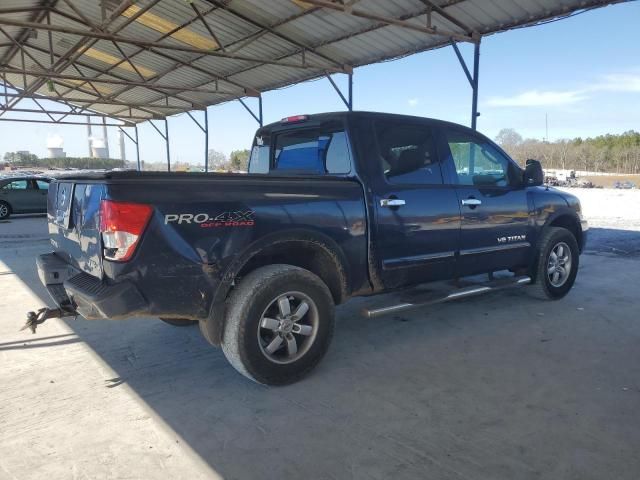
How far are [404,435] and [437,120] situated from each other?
2.89 meters

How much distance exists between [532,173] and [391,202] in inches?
80.2

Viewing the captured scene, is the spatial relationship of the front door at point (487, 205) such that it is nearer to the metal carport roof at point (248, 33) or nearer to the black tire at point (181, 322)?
the black tire at point (181, 322)

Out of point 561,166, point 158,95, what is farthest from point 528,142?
point 158,95

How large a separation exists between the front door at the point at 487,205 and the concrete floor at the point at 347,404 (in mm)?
659

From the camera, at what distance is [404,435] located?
2709 millimetres

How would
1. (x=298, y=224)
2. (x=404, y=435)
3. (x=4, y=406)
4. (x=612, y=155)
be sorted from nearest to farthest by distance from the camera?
(x=404, y=435) → (x=4, y=406) → (x=298, y=224) → (x=612, y=155)

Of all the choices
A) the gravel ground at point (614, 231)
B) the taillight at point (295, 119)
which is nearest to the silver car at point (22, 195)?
the taillight at point (295, 119)

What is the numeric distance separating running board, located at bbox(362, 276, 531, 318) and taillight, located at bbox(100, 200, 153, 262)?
1.83 metres

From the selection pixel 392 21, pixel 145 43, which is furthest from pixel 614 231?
pixel 145 43

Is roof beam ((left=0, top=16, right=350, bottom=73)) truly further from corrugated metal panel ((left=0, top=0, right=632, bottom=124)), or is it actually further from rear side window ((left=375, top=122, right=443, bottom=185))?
rear side window ((left=375, top=122, right=443, bottom=185))

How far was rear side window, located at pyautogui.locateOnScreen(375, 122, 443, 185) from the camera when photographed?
3.96 m

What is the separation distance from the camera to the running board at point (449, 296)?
147 inches

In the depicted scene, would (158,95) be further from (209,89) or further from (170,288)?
(170,288)

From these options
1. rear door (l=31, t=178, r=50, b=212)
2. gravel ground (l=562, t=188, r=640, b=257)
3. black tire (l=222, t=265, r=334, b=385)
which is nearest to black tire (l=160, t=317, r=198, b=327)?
black tire (l=222, t=265, r=334, b=385)
